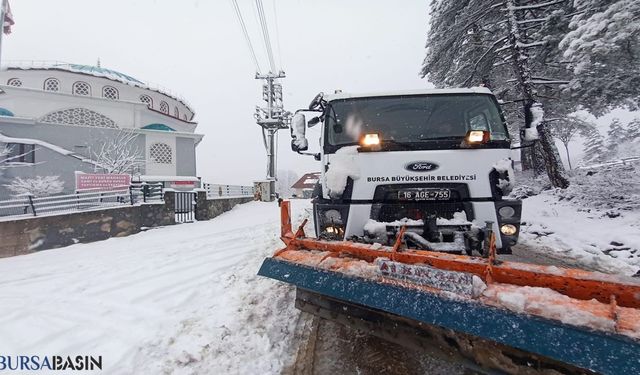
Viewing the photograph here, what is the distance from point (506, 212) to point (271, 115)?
31337mm

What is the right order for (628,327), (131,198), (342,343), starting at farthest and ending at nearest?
1. (131,198)
2. (342,343)
3. (628,327)

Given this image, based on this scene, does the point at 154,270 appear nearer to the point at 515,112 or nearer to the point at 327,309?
the point at 327,309

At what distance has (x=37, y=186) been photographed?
1958 cm

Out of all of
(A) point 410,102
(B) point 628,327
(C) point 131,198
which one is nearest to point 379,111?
(A) point 410,102

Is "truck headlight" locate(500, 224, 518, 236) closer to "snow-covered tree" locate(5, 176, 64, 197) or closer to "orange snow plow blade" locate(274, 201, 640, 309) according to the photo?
"orange snow plow blade" locate(274, 201, 640, 309)

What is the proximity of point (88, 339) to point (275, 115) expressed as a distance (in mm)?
31348

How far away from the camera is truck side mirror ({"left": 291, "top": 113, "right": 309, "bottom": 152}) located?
4914mm

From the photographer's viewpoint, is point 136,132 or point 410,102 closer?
point 410,102

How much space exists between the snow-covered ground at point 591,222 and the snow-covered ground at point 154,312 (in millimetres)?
6492

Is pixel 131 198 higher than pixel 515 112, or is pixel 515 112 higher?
pixel 515 112

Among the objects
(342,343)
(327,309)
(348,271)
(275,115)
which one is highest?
(275,115)

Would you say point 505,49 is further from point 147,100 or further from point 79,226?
point 147,100

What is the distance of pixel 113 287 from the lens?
16.5ft

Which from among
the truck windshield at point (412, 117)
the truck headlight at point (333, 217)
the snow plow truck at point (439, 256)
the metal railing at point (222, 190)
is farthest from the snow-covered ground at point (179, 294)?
the metal railing at point (222, 190)
